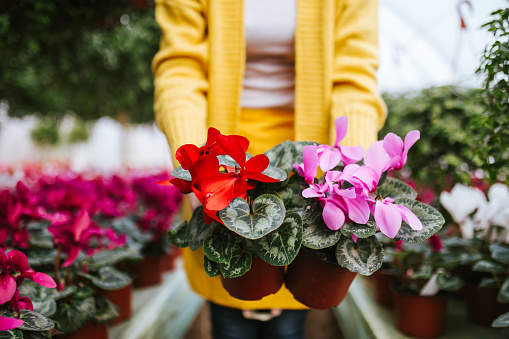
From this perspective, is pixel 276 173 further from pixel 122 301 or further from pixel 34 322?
pixel 122 301

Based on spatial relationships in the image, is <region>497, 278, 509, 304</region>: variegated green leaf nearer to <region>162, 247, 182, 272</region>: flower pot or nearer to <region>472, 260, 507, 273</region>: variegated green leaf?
<region>472, 260, 507, 273</region>: variegated green leaf

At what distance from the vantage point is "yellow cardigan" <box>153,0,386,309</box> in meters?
0.91

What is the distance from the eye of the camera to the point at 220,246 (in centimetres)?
63

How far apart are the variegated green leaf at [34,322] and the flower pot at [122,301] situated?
628 mm

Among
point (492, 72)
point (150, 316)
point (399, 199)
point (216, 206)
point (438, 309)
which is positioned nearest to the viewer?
point (216, 206)

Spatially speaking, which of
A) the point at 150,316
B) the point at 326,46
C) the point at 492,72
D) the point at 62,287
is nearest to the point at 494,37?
the point at 492,72

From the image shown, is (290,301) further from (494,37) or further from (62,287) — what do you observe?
(494,37)

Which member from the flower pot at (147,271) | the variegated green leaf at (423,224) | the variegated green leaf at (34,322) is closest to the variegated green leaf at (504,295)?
the variegated green leaf at (423,224)

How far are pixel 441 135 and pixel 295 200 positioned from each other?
169cm

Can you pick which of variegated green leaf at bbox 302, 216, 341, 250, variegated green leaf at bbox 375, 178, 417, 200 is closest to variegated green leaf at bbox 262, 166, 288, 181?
variegated green leaf at bbox 302, 216, 341, 250

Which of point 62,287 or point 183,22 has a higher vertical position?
point 183,22

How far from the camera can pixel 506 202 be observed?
119cm

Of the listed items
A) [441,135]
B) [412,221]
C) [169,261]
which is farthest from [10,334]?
[441,135]

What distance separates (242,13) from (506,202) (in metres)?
1.06
